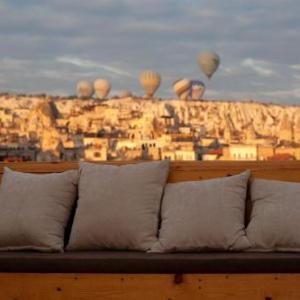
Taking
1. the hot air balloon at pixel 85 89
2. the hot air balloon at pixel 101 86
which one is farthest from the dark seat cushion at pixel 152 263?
the hot air balloon at pixel 85 89

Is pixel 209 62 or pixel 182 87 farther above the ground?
pixel 209 62

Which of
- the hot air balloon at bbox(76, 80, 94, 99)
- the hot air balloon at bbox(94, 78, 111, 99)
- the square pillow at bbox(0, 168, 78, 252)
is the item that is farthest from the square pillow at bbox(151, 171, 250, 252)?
the hot air balloon at bbox(76, 80, 94, 99)

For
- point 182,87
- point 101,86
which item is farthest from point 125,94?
point 182,87

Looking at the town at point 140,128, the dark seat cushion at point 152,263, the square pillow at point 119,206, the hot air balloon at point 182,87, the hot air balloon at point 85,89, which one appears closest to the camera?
the dark seat cushion at point 152,263

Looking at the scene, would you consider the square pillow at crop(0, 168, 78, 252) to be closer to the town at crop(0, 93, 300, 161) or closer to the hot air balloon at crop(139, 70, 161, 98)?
the hot air balloon at crop(139, 70, 161, 98)

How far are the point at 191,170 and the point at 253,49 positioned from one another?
141ft

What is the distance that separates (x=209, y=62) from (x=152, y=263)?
35.7 meters

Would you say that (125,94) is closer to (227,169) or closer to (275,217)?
(227,169)

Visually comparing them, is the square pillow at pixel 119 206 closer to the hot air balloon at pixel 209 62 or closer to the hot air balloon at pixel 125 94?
the hot air balloon at pixel 209 62

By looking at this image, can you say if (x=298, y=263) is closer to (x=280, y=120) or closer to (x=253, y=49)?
(x=253, y=49)

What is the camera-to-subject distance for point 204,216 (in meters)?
2.86

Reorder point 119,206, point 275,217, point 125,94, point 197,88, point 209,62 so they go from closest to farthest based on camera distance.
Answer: point 275,217, point 119,206, point 209,62, point 197,88, point 125,94
